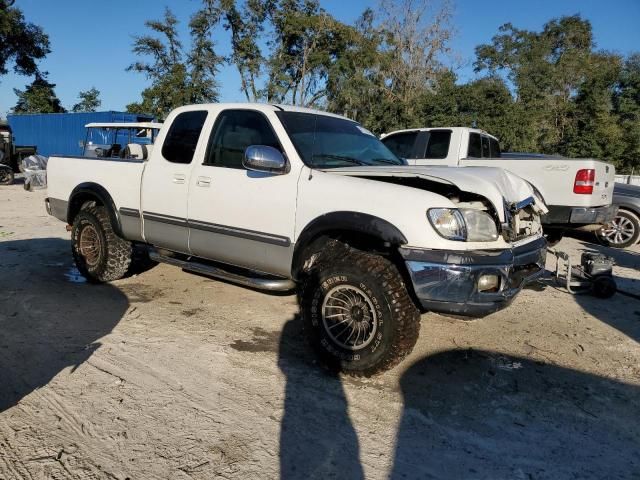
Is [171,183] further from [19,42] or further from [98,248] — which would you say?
[19,42]

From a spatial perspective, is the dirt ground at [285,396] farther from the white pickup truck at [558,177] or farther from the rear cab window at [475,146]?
the rear cab window at [475,146]

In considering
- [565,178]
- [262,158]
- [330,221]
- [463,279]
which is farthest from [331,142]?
[565,178]

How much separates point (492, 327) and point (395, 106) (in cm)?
2065

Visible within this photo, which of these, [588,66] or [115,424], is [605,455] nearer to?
[115,424]

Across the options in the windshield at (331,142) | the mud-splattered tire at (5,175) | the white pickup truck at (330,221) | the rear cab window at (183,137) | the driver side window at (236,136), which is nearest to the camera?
the white pickup truck at (330,221)

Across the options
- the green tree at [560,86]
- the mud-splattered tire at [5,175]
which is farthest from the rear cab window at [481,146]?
the mud-splattered tire at [5,175]

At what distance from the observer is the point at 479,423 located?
2977 millimetres

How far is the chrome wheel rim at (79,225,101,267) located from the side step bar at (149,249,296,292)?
0.98m

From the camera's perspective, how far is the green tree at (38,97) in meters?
37.3

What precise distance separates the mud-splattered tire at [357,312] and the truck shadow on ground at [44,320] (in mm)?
1784

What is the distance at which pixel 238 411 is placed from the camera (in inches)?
119

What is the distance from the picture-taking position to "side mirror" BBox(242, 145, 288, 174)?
12.2 feet

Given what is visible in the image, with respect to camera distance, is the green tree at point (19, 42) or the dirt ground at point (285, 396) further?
the green tree at point (19, 42)

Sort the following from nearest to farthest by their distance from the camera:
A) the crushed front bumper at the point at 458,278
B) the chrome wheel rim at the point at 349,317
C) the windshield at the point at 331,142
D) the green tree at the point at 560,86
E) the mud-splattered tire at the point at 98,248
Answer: the crushed front bumper at the point at 458,278 < the chrome wheel rim at the point at 349,317 < the windshield at the point at 331,142 < the mud-splattered tire at the point at 98,248 < the green tree at the point at 560,86
